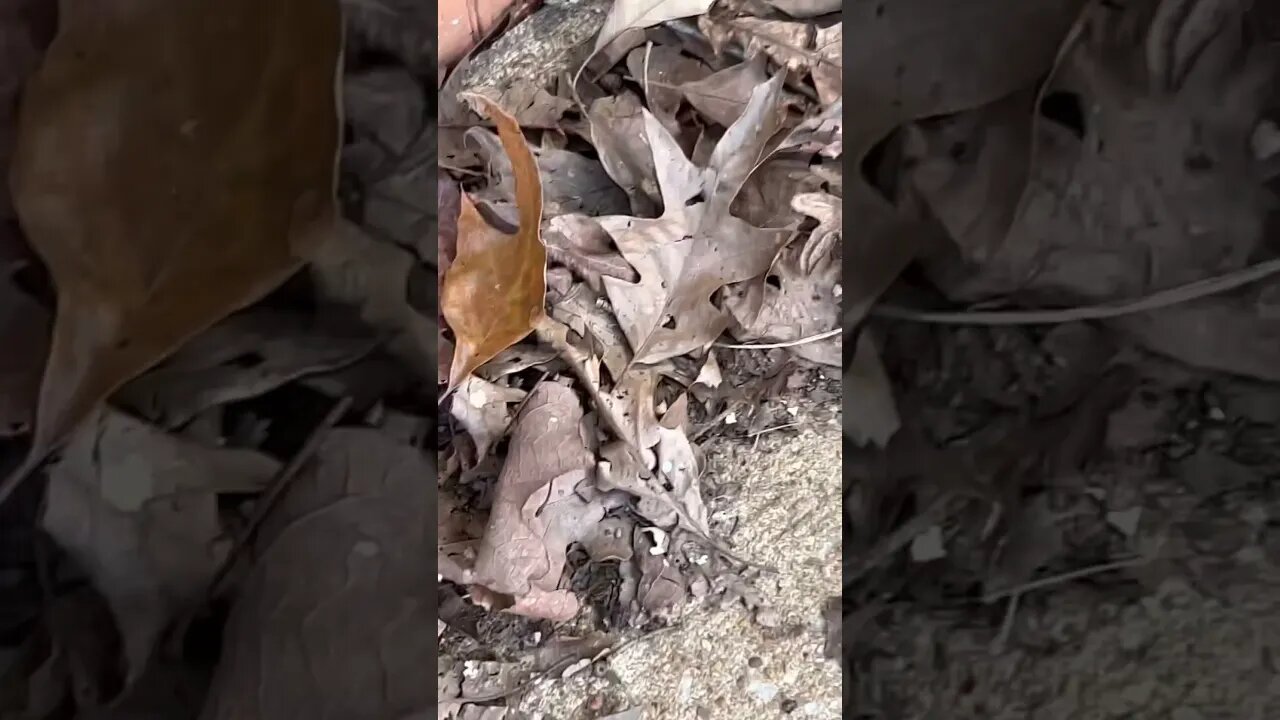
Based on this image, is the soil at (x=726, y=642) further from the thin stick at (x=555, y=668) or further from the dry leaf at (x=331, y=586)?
the dry leaf at (x=331, y=586)

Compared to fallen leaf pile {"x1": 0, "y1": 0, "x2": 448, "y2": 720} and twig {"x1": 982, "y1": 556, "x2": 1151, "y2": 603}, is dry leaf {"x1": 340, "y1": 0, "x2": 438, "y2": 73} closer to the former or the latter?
fallen leaf pile {"x1": 0, "y1": 0, "x2": 448, "y2": 720}

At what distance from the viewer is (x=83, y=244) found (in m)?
0.30

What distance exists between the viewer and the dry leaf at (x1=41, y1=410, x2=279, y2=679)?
307 millimetres

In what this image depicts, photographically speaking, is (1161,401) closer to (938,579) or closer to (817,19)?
(938,579)

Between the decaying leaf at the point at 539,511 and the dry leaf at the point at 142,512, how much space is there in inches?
8.0

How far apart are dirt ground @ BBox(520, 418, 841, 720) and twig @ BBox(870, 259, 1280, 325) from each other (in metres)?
0.26

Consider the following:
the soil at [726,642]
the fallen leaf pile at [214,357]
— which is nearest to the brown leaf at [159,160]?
the fallen leaf pile at [214,357]

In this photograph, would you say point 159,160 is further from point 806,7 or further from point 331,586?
point 806,7

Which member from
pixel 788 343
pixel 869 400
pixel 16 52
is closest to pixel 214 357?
pixel 16 52

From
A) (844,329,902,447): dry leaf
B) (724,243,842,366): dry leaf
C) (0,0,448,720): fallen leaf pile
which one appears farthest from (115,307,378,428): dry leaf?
(724,243,842,366): dry leaf

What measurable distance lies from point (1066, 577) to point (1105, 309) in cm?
9

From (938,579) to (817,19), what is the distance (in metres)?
0.36

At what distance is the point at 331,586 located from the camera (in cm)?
32

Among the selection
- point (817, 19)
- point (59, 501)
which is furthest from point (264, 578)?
point (817, 19)
